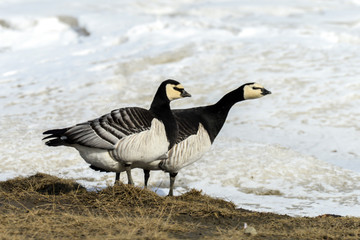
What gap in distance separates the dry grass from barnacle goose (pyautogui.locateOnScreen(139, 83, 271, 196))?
58 centimetres

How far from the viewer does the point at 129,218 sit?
270 inches

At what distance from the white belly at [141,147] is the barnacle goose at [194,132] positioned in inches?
15.0

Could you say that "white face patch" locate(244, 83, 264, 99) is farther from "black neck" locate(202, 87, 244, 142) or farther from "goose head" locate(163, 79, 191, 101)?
"goose head" locate(163, 79, 191, 101)

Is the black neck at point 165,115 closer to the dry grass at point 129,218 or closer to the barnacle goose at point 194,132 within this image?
the barnacle goose at point 194,132

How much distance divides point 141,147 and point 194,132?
134 cm

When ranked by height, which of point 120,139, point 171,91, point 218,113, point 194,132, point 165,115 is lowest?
point 194,132

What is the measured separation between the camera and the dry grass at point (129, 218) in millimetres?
6289

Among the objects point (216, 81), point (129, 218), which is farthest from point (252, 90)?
point (216, 81)

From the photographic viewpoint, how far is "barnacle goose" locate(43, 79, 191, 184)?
7.98 metres

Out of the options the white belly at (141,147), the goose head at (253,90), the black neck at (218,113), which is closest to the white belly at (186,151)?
the black neck at (218,113)

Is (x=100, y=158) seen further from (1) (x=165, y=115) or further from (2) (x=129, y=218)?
(2) (x=129, y=218)

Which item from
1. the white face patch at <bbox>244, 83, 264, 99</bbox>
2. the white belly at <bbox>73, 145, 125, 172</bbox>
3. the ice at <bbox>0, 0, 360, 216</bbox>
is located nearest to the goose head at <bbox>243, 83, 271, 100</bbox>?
the white face patch at <bbox>244, 83, 264, 99</bbox>

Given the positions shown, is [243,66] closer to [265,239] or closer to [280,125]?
[280,125]

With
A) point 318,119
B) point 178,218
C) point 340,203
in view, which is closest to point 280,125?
point 318,119
